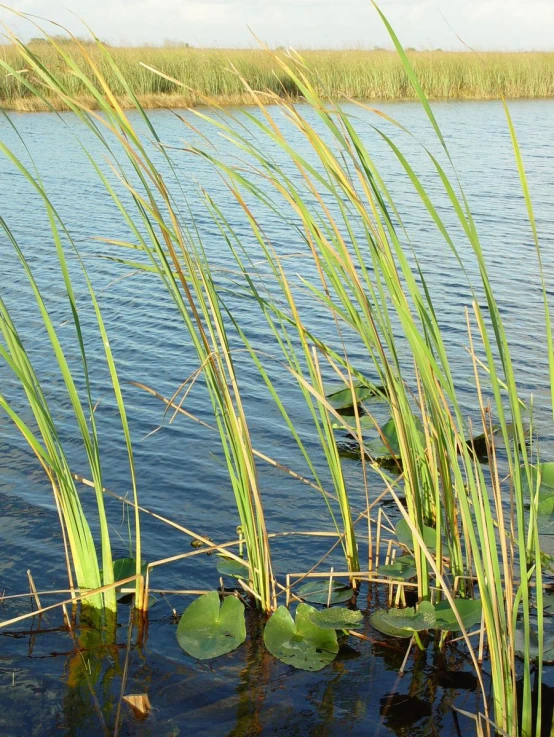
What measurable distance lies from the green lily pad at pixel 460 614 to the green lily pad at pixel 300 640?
33 cm

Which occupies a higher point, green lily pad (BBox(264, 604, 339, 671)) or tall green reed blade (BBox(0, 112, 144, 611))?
tall green reed blade (BBox(0, 112, 144, 611))

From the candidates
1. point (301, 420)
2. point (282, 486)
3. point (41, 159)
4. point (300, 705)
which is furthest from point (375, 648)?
point (41, 159)

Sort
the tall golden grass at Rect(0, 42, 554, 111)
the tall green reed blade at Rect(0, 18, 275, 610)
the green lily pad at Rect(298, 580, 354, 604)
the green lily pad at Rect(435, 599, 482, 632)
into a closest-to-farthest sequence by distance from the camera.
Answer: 1. the tall green reed blade at Rect(0, 18, 275, 610)
2. the green lily pad at Rect(435, 599, 482, 632)
3. the green lily pad at Rect(298, 580, 354, 604)
4. the tall golden grass at Rect(0, 42, 554, 111)

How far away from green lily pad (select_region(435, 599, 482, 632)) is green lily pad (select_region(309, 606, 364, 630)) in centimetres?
24

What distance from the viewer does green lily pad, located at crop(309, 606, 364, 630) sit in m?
2.21

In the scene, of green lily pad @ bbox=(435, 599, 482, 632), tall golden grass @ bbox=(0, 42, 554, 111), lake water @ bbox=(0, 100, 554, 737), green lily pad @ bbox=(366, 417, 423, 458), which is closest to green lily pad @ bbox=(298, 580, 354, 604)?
lake water @ bbox=(0, 100, 554, 737)

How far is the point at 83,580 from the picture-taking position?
7.16 ft

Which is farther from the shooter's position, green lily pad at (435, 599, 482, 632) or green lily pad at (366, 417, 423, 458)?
green lily pad at (366, 417, 423, 458)

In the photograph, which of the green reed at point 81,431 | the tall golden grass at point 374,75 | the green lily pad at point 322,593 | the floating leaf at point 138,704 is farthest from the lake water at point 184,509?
the tall golden grass at point 374,75

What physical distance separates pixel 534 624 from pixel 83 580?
1.36 meters

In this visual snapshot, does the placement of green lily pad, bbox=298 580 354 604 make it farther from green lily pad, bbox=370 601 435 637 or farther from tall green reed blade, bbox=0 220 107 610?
tall green reed blade, bbox=0 220 107 610

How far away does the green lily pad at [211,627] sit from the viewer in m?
2.24

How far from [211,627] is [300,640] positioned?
28cm

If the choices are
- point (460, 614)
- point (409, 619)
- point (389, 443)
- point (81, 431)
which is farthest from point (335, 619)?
point (389, 443)
